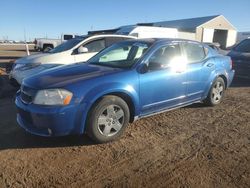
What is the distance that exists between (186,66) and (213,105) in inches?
59.2

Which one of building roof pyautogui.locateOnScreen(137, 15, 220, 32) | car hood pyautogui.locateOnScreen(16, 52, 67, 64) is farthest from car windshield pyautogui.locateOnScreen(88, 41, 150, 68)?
building roof pyautogui.locateOnScreen(137, 15, 220, 32)

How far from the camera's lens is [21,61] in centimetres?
788

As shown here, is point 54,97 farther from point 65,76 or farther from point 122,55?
point 122,55

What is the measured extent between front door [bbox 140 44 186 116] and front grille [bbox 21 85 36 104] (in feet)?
5.58

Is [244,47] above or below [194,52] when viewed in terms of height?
below

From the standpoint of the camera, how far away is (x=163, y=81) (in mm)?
4832

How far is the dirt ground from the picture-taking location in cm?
324

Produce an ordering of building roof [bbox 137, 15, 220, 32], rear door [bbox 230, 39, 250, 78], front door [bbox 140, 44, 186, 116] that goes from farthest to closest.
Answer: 1. building roof [bbox 137, 15, 220, 32]
2. rear door [bbox 230, 39, 250, 78]
3. front door [bbox 140, 44, 186, 116]

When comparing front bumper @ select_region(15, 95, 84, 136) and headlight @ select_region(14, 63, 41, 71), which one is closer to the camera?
front bumper @ select_region(15, 95, 84, 136)

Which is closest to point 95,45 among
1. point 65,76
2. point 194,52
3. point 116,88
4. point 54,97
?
point 194,52

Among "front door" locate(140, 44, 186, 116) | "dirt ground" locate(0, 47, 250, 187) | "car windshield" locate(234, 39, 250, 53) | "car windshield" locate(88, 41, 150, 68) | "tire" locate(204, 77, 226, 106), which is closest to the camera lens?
"dirt ground" locate(0, 47, 250, 187)

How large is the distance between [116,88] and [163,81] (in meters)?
1.04

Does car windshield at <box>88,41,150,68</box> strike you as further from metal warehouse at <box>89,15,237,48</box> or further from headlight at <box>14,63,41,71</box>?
metal warehouse at <box>89,15,237,48</box>

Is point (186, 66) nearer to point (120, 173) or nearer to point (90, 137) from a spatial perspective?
point (90, 137)
